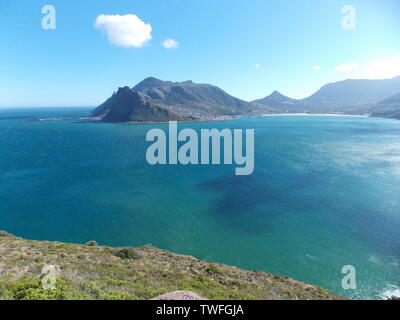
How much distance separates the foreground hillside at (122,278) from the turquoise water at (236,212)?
28.4ft

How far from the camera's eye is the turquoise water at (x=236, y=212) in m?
27.6

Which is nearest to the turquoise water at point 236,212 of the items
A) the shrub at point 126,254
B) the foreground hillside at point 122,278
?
the foreground hillside at point 122,278

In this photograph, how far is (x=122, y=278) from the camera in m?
14.9

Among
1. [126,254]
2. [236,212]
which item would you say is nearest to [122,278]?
[126,254]

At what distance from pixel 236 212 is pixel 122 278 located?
89.4ft

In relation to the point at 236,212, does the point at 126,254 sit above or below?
above

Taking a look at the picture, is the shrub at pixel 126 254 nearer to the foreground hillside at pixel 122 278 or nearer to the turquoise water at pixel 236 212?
Result: the foreground hillside at pixel 122 278

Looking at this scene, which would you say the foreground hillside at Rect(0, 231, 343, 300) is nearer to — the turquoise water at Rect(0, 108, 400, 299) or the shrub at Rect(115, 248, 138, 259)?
the shrub at Rect(115, 248, 138, 259)

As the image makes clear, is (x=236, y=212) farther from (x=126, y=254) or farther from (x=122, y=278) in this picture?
(x=122, y=278)

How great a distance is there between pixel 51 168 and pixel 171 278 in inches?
2682

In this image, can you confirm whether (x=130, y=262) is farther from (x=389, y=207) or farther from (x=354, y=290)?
(x=389, y=207)

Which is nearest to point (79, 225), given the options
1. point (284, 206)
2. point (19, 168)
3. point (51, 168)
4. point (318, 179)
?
point (284, 206)

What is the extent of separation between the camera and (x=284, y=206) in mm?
41000

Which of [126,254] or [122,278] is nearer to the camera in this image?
[122,278]
